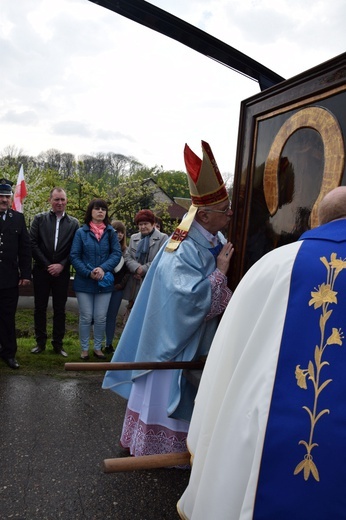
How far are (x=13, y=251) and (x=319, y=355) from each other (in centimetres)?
387

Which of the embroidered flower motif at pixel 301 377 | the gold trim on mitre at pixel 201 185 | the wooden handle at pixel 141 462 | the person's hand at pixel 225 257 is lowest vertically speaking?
the wooden handle at pixel 141 462

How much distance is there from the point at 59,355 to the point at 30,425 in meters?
1.65

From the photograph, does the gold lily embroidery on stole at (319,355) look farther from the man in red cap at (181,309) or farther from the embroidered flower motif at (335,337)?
the man in red cap at (181,309)

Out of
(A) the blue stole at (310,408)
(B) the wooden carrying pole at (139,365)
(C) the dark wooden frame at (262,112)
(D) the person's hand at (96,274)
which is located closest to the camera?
(A) the blue stole at (310,408)

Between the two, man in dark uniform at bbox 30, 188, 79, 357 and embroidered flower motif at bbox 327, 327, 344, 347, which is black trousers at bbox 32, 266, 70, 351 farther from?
embroidered flower motif at bbox 327, 327, 344, 347

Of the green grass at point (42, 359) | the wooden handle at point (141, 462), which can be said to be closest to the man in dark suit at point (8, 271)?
the green grass at point (42, 359)

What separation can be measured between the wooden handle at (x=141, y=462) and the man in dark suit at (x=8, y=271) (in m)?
3.09

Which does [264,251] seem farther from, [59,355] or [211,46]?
[59,355]

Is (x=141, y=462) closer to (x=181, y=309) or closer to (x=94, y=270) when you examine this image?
(x=181, y=309)

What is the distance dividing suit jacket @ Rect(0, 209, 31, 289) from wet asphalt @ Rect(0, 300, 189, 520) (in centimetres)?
114

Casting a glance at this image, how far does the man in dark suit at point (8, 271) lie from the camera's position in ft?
14.5

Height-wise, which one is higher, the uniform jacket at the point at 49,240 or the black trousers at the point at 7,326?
the uniform jacket at the point at 49,240

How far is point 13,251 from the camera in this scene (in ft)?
14.8

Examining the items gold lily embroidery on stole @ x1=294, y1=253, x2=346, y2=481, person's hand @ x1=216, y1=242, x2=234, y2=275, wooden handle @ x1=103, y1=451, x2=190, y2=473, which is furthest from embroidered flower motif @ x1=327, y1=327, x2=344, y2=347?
person's hand @ x1=216, y1=242, x2=234, y2=275
